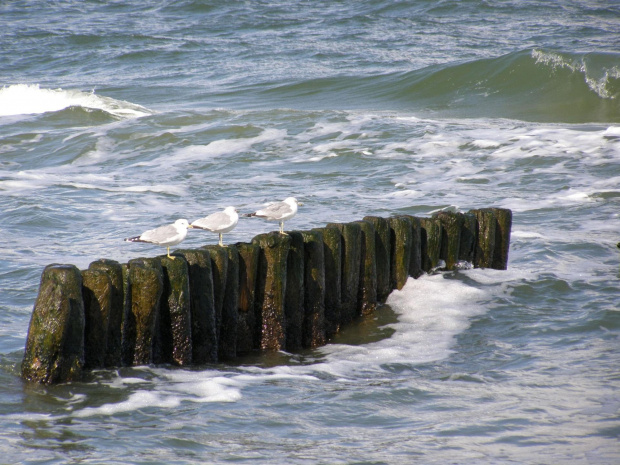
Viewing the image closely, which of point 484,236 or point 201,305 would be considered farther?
point 484,236

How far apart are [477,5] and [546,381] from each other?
80.1 feet

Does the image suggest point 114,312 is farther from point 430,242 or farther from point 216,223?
point 430,242

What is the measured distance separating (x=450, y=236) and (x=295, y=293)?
1839 millimetres

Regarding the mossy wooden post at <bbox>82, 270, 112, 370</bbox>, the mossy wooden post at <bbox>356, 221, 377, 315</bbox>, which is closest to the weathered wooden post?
the mossy wooden post at <bbox>82, 270, 112, 370</bbox>

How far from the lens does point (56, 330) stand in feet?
14.5

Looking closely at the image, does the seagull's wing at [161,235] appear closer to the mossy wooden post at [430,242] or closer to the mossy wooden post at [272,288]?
the mossy wooden post at [272,288]

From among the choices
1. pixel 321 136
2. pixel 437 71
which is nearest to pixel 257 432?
pixel 321 136

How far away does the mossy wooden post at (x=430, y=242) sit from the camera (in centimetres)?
667

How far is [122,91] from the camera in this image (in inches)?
821

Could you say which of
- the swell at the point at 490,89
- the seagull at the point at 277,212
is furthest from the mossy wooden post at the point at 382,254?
the swell at the point at 490,89

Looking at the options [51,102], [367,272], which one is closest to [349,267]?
[367,272]

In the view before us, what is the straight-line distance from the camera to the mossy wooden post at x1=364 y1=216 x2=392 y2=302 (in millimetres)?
6207

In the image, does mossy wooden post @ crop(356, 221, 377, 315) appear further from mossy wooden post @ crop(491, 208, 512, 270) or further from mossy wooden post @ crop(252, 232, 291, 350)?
mossy wooden post @ crop(491, 208, 512, 270)

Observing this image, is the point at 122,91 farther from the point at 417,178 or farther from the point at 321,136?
the point at 417,178
